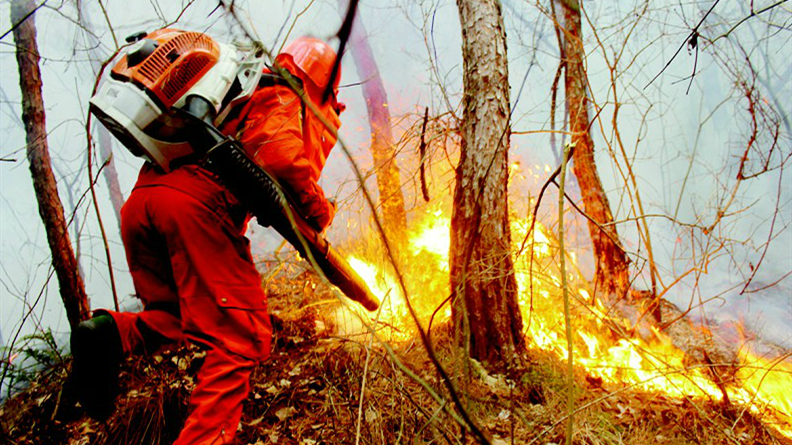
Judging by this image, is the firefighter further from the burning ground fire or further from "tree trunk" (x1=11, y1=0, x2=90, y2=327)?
"tree trunk" (x1=11, y1=0, x2=90, y2=327)

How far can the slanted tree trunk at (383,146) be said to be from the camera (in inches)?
195

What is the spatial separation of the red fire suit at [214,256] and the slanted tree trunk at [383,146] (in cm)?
123

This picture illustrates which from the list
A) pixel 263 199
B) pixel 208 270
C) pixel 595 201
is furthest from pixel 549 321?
pixel 208 270

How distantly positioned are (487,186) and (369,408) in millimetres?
1677

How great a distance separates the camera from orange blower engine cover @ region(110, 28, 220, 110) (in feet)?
6.41

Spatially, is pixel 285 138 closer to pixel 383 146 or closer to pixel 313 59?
pixel 313 59

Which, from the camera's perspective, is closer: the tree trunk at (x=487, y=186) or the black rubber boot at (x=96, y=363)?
the black rubber boot at (x=96, y=363)

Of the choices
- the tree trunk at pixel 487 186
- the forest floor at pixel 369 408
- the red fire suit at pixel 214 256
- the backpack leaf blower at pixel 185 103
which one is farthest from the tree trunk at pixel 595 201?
the backpack leaf blower at pixel 185 103

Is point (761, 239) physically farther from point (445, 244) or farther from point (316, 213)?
point (316, 213)

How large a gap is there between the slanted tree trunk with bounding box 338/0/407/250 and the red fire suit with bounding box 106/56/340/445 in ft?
4.04

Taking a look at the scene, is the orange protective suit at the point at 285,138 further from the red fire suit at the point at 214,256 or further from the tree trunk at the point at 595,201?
the tree trunk at the point at 595,201

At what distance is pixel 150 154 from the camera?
209cm

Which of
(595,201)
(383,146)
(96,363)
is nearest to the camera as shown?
(96,363)

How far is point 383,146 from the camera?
6430 mm
